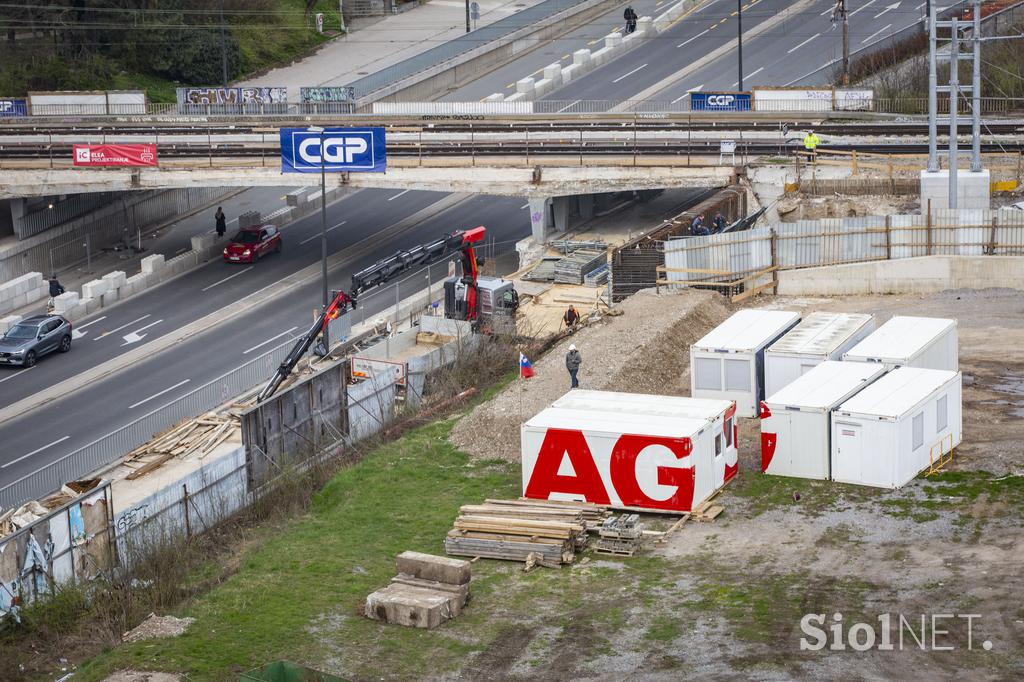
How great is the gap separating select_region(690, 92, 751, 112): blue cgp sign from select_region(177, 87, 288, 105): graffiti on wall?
22672 millimetres

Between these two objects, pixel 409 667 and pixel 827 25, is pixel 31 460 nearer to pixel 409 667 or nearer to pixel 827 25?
pixel 409 667

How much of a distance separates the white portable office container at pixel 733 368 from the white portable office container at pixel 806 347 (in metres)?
0.31

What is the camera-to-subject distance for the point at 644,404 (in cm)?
3325

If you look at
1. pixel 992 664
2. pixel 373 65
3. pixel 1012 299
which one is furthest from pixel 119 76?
pixel 992 664

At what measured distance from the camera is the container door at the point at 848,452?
31797 mm

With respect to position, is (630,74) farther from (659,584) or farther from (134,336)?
(659,584)

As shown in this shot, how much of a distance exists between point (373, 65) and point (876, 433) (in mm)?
67621

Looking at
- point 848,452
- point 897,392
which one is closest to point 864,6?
point 897,392

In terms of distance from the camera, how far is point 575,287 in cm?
5406

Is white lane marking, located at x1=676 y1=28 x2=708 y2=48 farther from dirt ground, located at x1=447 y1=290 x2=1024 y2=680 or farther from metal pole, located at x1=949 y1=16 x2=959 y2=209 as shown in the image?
dirt ground, located at x1=447 y1=290 x2=1024 y2=680

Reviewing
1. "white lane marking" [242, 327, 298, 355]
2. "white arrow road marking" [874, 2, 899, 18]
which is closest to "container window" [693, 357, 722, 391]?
"white lane marking" [242, 327, 298, 355]

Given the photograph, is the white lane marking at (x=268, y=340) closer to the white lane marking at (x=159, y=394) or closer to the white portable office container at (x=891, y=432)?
the white lane marking at (x=159, y=394)

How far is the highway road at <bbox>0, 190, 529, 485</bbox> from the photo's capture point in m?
48.6

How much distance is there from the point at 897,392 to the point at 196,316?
113 feet
